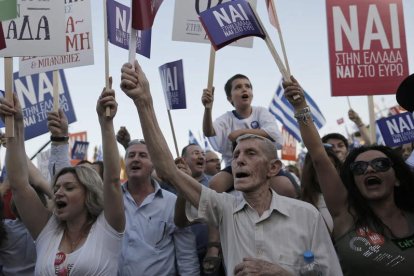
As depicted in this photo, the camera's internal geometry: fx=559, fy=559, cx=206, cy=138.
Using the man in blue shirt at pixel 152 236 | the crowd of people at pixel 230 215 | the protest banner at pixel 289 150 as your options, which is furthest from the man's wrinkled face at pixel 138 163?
the protest banner at pixel 289 150

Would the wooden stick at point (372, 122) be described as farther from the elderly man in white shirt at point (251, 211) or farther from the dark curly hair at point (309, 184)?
the elderly man in white shirt at point (251, 211)

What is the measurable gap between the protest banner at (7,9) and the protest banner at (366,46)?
2929 mm

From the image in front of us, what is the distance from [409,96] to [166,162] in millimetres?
1621

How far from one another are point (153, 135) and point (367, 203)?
134 centimetres

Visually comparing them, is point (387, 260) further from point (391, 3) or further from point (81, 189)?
point (391, 3)

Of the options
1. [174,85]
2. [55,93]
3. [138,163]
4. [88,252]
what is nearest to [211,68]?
[174,85]

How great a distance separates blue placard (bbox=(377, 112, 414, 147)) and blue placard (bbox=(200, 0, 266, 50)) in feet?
10.1

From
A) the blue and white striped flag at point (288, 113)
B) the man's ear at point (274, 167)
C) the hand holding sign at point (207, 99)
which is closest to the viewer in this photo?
the man's ear at point (274, 167)

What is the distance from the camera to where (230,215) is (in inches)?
123

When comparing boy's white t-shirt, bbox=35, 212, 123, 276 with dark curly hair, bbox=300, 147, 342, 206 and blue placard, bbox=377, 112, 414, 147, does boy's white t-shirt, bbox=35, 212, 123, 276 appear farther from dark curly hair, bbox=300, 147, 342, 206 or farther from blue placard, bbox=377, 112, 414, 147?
blue placard, bbox=377, 112, 414, 147

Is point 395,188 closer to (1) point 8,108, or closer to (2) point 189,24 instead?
(1) point 8,108

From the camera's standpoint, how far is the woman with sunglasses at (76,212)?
3262 mm

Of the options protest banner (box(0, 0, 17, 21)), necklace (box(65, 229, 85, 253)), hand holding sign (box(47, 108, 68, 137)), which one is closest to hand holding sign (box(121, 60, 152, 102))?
necklace (box(65, 229, 85, 253))

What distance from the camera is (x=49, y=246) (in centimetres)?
339
